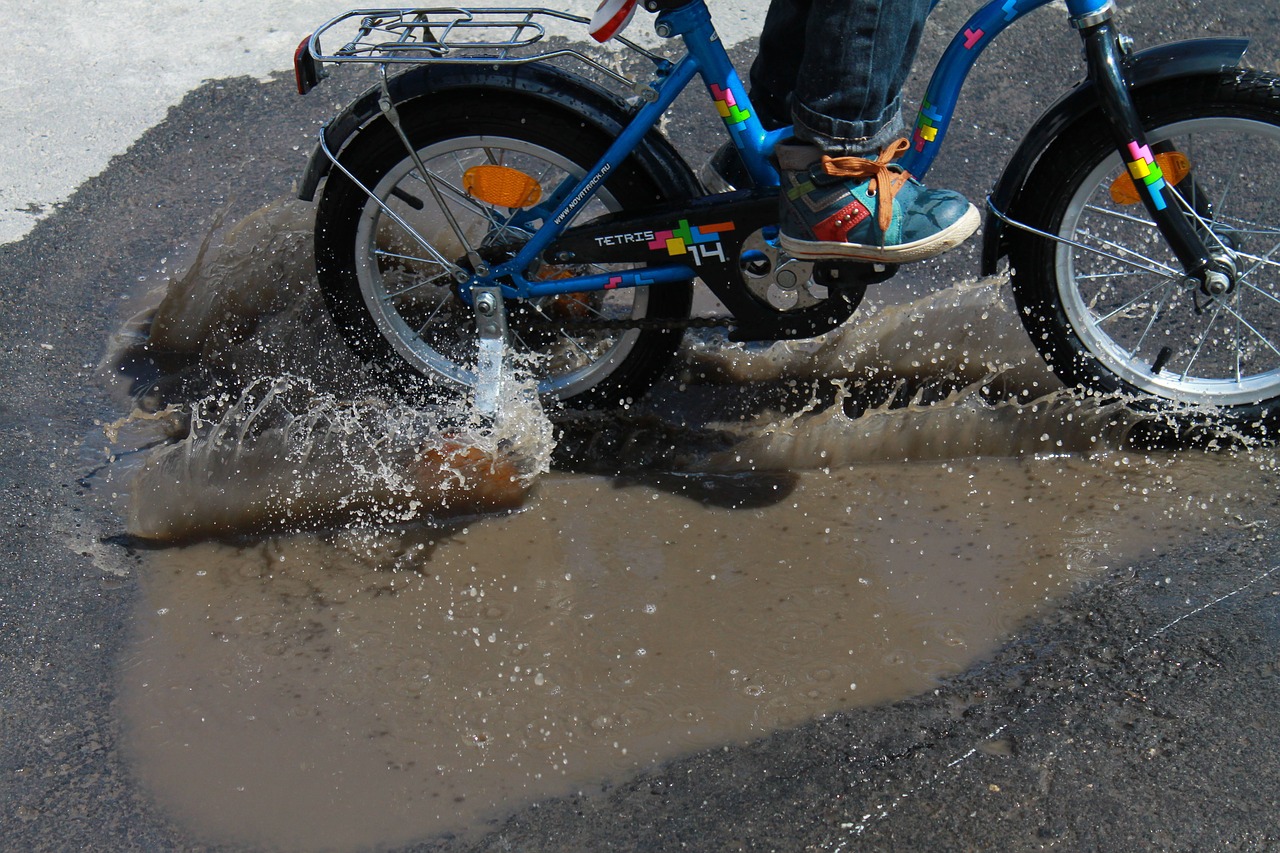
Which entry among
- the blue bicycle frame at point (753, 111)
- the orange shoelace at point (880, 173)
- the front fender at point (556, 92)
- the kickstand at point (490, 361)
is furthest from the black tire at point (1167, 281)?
the kickstand at point (490, 361)

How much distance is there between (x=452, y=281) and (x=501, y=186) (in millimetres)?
299

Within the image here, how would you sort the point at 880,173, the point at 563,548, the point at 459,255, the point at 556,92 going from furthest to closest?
the point at 459,255 → the point at 563,548 → the point at 556,92 → the point at 880,173

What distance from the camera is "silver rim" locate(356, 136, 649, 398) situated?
305 centimetres

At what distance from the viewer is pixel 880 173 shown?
261cm

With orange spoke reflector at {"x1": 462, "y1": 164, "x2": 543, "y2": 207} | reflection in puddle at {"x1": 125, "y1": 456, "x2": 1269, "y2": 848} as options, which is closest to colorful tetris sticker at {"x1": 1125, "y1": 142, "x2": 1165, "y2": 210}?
reflection in puddle at {"x1": 125, "y1": 456, "x2": 1269, "y2": 848}

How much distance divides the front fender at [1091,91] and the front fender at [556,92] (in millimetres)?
785

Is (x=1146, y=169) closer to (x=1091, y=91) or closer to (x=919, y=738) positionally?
(x=1091, y=91)

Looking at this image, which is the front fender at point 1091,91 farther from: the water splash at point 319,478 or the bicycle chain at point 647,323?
the water splash at point 319,478

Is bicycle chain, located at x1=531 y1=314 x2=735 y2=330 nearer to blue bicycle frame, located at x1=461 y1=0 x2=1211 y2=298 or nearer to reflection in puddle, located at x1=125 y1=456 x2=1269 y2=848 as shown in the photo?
blue bicycle frame, located at x1=461 y1=0 x2=1211 y2=298

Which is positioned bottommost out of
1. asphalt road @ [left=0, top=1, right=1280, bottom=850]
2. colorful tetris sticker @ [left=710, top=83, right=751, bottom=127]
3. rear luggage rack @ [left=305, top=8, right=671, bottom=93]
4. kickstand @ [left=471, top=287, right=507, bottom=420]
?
asphalt road @ [left=0, top=1, right=1280, bottom=850]

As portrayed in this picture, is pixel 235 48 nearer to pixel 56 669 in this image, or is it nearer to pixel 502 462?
pixel 502 462

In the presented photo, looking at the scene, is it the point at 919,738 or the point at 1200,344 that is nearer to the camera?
the point at 919,738

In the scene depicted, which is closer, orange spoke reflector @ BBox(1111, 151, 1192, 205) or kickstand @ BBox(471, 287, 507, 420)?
orange spoke reflector @ BBox(1111, 151, 1192, 205)

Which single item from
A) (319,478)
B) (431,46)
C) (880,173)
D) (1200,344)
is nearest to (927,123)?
(880,173)
